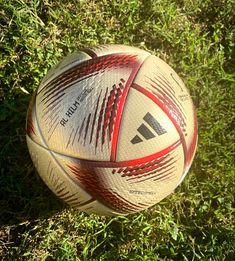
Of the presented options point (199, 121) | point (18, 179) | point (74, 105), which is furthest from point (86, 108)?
point (199, 121)

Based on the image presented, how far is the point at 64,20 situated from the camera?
14.8 feet

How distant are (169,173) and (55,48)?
170 centimetres

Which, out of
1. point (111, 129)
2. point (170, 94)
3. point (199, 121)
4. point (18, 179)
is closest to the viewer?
point (111, 129)

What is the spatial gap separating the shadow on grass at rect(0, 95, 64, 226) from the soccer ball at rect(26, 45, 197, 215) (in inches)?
28.1

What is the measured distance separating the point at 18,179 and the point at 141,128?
1454 mm

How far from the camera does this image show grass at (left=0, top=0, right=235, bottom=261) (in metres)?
4.08

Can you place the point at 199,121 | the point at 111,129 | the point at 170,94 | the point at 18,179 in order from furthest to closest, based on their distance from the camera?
1. the point at 199,121
2. the point at 18,179
3. the point at 170,94
4. the point at 111,129

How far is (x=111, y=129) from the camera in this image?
3.12 m

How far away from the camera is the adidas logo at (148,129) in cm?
315

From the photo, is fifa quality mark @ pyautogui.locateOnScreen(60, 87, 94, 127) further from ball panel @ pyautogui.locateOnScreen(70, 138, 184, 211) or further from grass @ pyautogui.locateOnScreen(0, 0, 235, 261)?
grass @ pyautogui.locateOnScreen(0, 0, 235, 261)

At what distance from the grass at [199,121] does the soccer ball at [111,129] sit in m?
0.72

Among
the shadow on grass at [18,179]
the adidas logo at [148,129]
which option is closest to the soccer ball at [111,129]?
the adidas logo at [148,129]

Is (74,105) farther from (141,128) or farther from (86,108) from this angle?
(141,128)

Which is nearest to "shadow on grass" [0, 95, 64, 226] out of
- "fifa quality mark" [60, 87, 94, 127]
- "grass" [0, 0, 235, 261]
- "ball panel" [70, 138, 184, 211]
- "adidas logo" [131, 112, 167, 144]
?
"grass" [0, 0, 235, 261]
